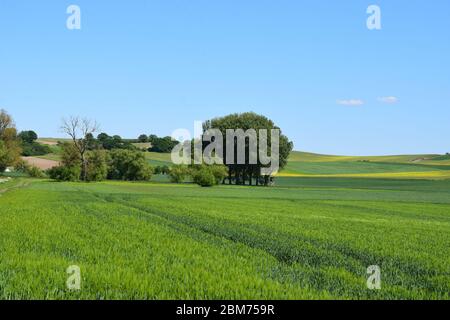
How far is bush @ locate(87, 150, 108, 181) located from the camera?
105 metres

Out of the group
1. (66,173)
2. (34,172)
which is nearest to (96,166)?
(66,173)

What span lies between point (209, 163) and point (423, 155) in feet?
302

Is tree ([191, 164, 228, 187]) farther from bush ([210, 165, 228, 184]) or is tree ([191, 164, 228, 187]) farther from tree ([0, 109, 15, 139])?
tree ([0, 109, 15, 139])

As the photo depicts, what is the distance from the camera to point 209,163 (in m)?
106

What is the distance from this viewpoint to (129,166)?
379ft

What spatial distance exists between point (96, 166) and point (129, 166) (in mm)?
9980

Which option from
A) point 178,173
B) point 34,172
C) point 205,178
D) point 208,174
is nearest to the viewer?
point 205,178

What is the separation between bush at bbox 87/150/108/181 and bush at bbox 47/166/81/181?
2410 millimetres

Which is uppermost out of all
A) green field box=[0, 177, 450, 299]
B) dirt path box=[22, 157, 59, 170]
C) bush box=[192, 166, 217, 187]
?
dirt path box=[22, 157, 59, 170]

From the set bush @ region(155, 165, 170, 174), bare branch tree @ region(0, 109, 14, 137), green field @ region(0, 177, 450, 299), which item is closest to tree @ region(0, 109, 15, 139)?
bare branch tree @ region(0, 109, 14, 137)

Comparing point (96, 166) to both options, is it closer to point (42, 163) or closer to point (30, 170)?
point (30, 170)

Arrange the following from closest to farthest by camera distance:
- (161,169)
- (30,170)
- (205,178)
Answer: (205,178) < (30,170) < (161,169)
